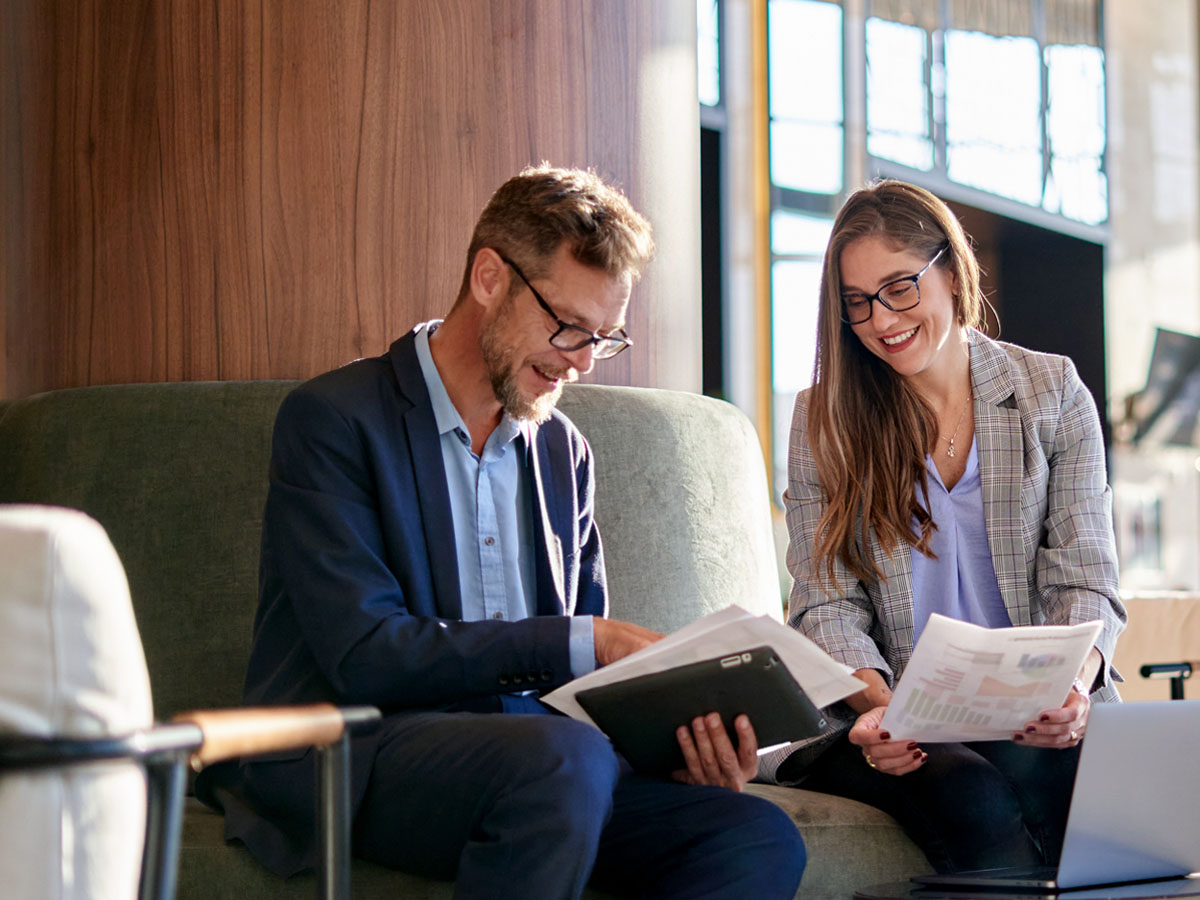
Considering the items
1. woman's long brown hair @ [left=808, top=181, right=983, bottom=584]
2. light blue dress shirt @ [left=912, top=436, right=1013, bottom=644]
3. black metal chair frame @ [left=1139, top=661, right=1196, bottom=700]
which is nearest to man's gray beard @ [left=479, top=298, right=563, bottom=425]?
woman's long brown hair @ [left=808, top=181, right=983, bottom=584]

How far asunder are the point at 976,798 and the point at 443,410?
0.96m

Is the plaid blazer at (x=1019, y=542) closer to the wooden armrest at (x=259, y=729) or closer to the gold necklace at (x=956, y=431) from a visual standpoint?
the gold necklace at (x=956, y=431)

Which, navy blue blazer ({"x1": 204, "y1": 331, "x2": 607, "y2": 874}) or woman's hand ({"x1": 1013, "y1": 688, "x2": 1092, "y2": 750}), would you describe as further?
woman's hand ({"x1": 1013, "y1": 688, "x2": 1092, "y2": 750})

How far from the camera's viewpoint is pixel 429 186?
275 centimetres

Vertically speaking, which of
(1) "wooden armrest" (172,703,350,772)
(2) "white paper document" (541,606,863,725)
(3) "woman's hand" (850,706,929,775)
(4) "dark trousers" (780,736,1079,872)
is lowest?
(4) "dark trousers" (780,736,1079,872)

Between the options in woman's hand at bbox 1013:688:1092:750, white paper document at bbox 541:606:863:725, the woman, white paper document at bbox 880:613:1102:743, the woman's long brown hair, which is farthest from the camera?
the woman's long brown hair

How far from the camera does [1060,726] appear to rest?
195 centimetres

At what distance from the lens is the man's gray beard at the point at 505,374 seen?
2012 millimetres

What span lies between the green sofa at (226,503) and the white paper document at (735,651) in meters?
0.47

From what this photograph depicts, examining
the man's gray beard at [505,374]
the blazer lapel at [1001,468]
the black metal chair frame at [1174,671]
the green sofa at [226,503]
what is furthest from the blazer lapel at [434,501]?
the black metal chair frame at [1174,671]

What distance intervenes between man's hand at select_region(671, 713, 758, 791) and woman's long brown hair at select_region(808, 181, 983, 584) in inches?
21.5

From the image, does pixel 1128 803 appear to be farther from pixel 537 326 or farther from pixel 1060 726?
pixel 537 326

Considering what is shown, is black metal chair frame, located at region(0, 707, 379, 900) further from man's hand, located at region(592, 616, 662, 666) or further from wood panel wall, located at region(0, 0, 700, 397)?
wood panel wall, located at region(0, 0, 700, 397)

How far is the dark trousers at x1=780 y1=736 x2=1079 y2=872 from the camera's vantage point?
1.96 m
